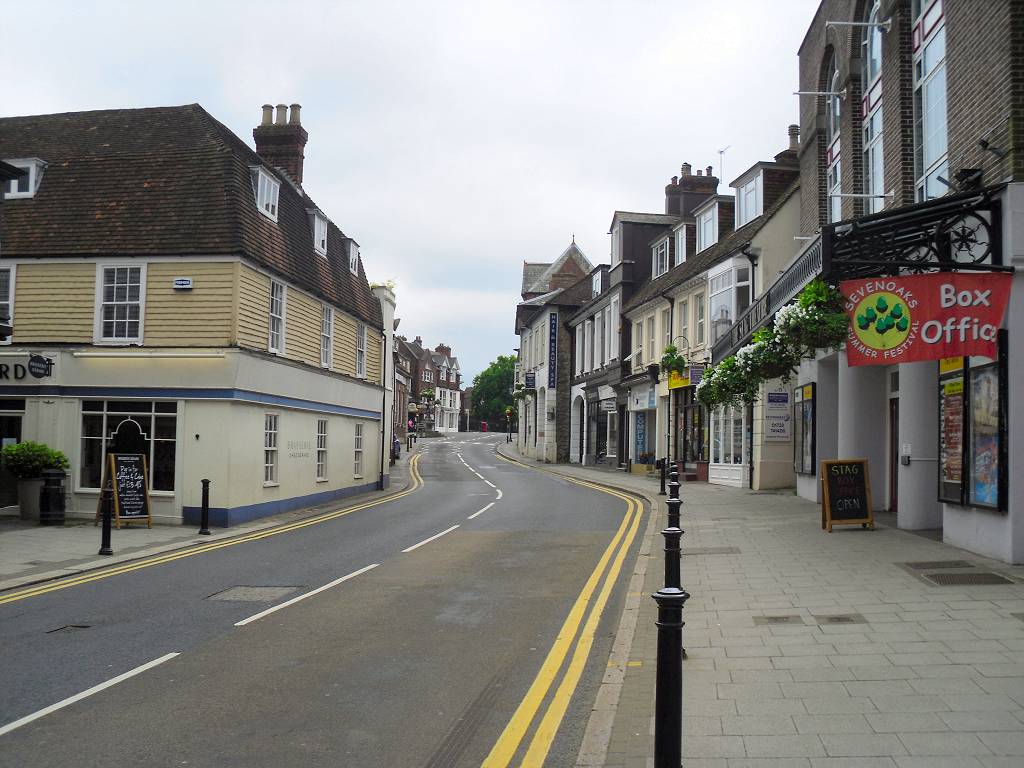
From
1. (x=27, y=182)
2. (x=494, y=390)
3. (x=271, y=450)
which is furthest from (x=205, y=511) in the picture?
(x=494, y=390)

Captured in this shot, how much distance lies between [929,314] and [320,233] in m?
19.1

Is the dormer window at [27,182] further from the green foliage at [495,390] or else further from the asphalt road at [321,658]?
the green foliage at [495,390]

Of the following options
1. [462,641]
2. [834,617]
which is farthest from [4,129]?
[834,617]

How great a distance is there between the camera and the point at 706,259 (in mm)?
31844

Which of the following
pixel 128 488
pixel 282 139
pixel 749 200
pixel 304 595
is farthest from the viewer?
pixel 749 200

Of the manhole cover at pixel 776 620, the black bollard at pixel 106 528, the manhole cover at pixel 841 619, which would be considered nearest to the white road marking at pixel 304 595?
the black bollard at pixel 106 528

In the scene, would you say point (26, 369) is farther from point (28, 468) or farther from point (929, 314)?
point (929, 314)

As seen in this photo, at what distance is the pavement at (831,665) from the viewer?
5055mm

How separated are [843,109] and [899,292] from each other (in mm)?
9316

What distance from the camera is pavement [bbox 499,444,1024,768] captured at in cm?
505

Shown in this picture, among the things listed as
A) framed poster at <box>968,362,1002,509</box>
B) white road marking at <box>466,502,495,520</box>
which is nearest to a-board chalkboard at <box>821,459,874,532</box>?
framed poster at <box>968,362,1002,509</box>

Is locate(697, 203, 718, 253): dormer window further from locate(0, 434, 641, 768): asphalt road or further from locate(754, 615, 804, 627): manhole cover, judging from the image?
locate(754, 615, 804, 627): manhole cover

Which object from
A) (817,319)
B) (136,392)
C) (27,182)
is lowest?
(136,392)

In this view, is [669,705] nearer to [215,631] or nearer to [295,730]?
[295,730]
